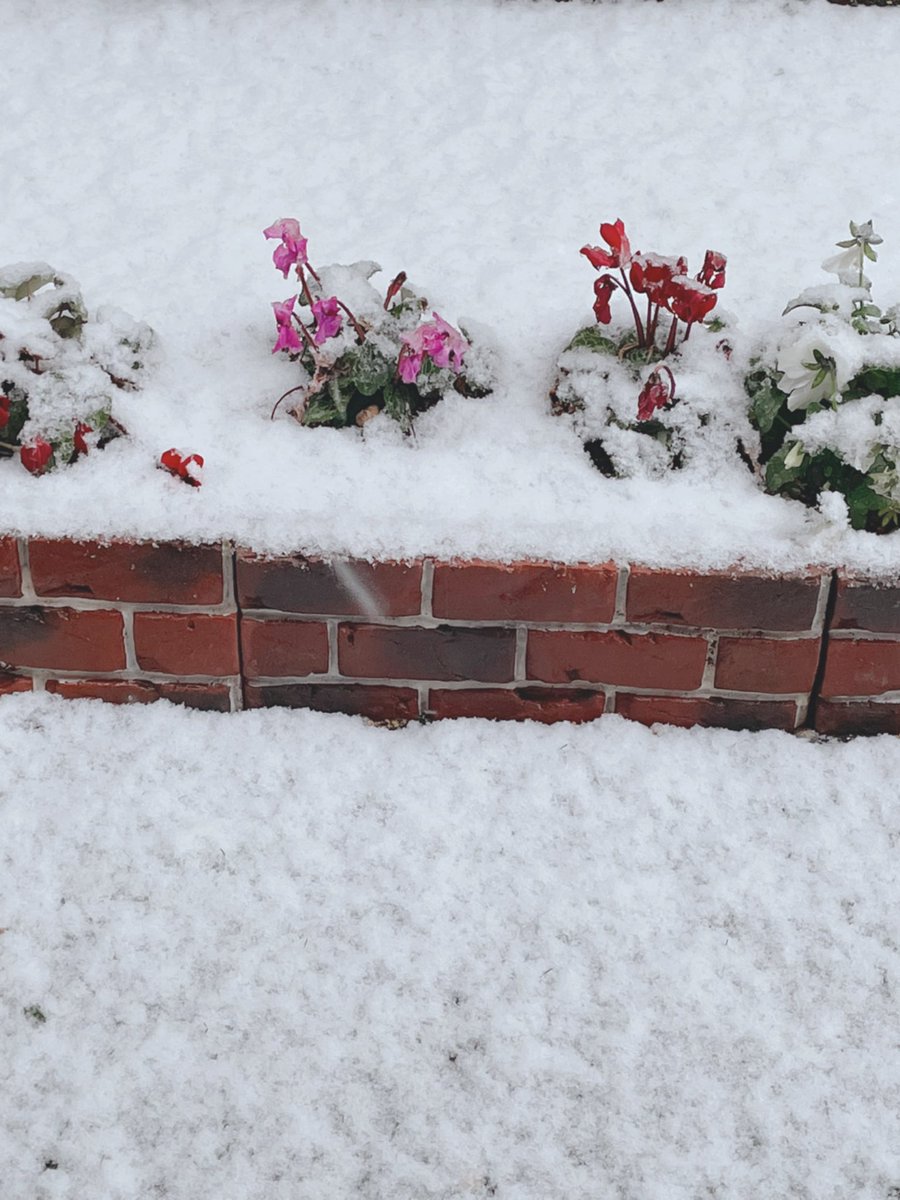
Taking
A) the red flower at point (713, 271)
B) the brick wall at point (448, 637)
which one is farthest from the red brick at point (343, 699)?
the red flower at point (713, 271)

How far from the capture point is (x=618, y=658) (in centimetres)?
146

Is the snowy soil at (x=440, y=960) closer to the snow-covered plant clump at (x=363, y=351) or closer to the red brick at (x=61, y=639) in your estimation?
the red brick at (x=61, y=639)

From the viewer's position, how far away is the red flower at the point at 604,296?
150cm

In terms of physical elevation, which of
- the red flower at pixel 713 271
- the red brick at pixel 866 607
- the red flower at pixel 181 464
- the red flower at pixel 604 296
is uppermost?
the red flower at pixel 713 271

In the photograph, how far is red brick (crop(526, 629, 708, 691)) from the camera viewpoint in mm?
1445

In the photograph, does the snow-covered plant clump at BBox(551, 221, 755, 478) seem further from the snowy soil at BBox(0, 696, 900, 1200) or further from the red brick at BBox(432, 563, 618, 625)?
the snowy soil at BBox(0, 696, 900, 1200)

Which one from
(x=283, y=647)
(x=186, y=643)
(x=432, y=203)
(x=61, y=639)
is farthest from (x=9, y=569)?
(x=432, y=203)

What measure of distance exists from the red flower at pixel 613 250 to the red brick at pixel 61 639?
750 mm

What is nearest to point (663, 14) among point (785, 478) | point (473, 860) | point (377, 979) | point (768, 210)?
point (768, 210)

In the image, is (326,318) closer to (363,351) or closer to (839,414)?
(363,351)

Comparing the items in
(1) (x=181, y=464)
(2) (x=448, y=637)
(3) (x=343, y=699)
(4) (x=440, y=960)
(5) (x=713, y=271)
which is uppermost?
(5) (x=713, y=271)

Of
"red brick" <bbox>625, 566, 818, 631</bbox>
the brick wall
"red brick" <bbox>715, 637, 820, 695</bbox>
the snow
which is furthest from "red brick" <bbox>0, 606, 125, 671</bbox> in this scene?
"red brick" <bbox>715, 637, 820, 695</bbox>

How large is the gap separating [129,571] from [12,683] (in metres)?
0.27

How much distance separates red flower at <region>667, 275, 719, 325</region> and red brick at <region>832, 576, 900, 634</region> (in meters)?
0.37
